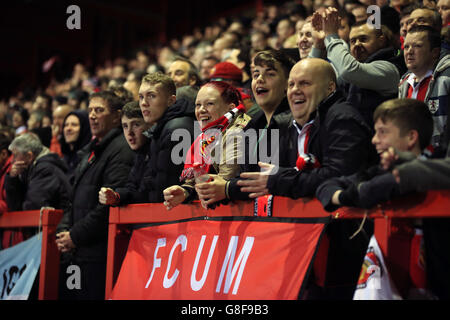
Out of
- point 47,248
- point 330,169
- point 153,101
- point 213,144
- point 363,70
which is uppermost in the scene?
point 363,70

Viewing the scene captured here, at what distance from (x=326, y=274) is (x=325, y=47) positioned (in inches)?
77.0

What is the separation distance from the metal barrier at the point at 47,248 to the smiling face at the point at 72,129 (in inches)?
47.1

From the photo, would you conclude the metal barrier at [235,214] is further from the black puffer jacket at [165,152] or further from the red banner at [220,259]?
the black puffer jacket at [165,152]

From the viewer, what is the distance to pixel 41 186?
243 inches

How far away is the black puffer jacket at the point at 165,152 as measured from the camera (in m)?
4.58

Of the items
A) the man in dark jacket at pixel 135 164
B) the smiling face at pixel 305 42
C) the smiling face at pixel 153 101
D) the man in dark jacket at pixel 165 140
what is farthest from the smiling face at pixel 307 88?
the smiling face at pixel 153 101

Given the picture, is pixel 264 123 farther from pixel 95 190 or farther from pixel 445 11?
pixel 445 11

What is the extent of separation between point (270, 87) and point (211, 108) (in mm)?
458

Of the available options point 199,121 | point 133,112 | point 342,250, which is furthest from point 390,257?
point 133,112

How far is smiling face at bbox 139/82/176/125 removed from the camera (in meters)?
5.12

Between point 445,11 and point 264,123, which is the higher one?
point 445,11

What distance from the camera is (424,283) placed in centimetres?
274

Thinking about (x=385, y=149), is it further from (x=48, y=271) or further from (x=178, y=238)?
(x=48, y=271)

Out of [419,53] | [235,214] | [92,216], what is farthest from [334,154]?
[92,216]
